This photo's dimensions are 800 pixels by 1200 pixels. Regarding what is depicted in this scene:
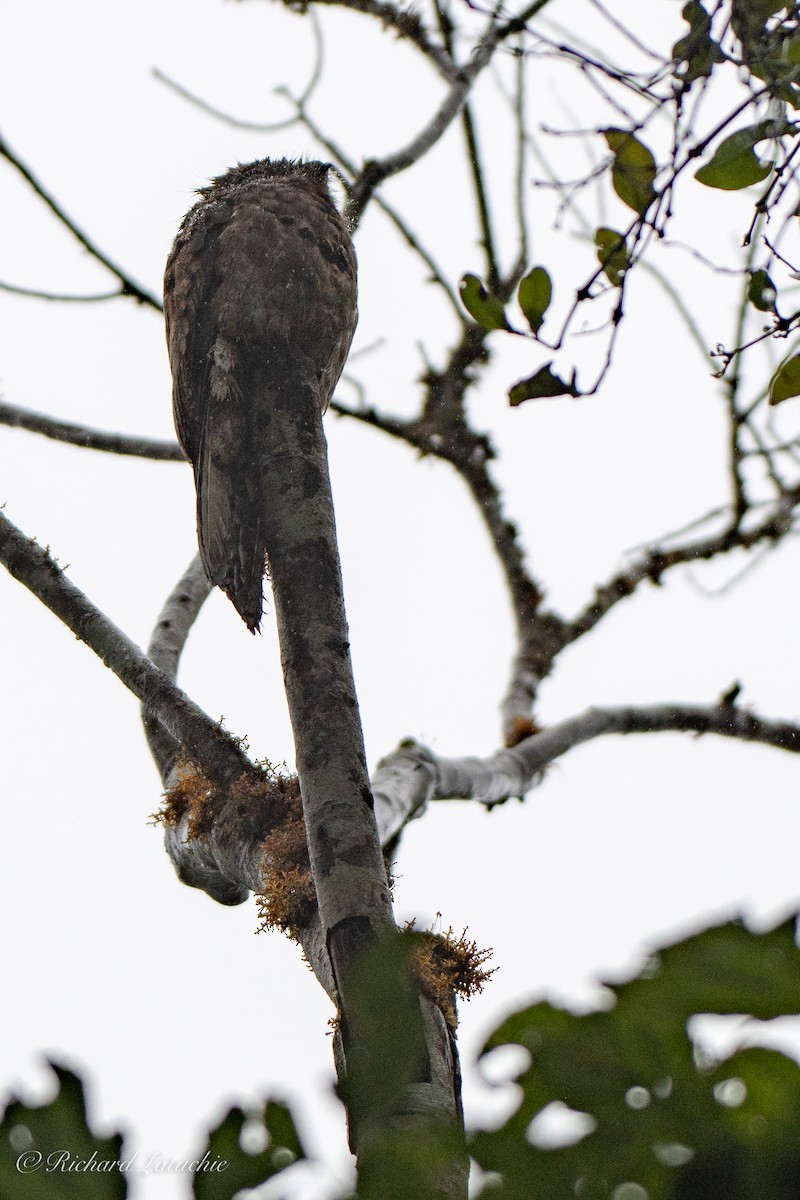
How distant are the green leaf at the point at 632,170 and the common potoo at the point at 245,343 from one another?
0.77m

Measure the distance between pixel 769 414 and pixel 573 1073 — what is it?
516cm

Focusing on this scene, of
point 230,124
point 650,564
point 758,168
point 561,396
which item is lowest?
point 561,396

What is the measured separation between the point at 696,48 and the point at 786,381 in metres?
0.76

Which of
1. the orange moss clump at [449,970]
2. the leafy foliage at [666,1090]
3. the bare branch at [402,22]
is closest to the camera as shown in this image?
the leafy foliage at [666,1090]

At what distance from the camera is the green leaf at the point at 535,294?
2520 mm

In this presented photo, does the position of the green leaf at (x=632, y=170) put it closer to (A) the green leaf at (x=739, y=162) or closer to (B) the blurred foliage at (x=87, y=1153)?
(A) the green leaf at (x=739, y=162)

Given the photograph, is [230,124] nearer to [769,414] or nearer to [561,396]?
[769,414]

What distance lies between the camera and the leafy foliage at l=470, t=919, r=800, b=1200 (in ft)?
2.19

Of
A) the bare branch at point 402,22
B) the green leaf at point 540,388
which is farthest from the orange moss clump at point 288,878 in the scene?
the bare branch at point 402,22

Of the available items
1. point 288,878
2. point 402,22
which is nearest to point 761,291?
point 288,878

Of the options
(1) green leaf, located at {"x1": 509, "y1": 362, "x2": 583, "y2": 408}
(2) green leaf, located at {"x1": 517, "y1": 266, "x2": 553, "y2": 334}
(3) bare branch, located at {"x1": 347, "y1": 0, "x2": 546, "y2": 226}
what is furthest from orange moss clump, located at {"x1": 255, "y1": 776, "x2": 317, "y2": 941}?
(3) bare branch, located at {"x1": 347, "y1": 0, "x2": 546, "y2": 226}

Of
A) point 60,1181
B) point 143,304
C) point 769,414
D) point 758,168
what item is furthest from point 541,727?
point 60,1181

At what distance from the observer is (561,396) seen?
2594 millimetres

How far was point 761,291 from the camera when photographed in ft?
8.31
